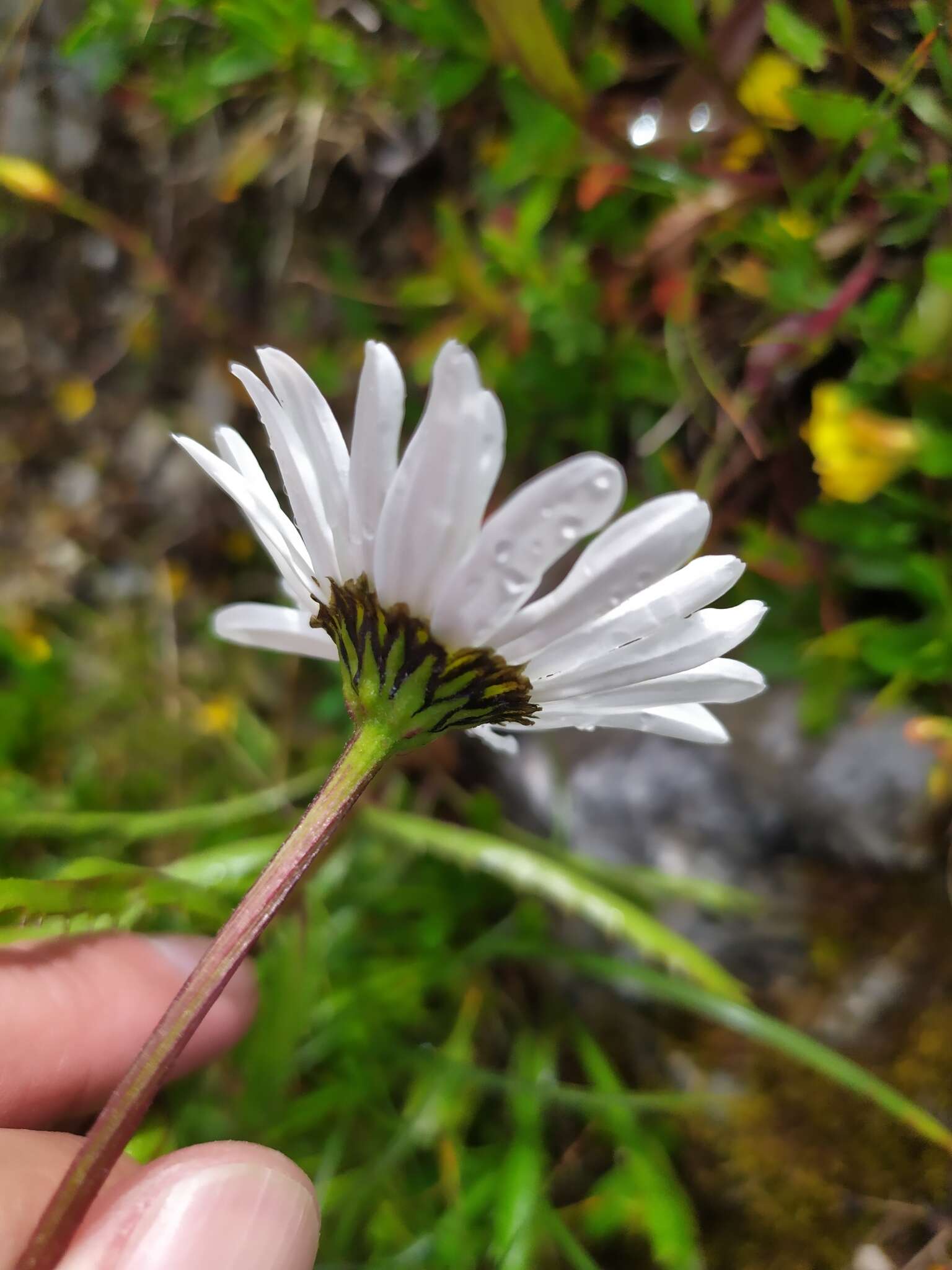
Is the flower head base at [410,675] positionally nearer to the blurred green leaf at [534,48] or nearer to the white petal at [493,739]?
the white petal at [493,739]

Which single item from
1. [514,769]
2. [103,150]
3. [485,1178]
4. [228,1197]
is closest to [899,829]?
[514,769]

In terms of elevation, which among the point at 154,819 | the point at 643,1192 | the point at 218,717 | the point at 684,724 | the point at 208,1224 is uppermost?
the point at 684,724

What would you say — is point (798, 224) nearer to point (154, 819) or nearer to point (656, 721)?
point (656, 721)

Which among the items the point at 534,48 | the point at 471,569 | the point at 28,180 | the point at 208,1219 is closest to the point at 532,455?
the point at 534,48

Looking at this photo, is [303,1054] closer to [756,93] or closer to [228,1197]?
[228,1197]

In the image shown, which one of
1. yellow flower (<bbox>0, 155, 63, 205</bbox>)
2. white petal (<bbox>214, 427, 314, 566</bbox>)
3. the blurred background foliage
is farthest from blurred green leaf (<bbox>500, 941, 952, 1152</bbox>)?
yellow flower (<bbox>0, 155, 63, 205</bbox>)

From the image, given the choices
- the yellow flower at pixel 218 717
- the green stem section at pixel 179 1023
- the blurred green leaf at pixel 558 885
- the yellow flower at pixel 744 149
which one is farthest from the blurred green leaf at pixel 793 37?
the yellow flower at pixel 218 717

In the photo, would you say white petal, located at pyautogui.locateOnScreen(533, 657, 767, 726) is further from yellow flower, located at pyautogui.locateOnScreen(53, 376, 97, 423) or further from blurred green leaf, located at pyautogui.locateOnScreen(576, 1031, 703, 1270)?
yellow flower, located at pyautogui.locateOnScreen(53, 376, 97, 423)

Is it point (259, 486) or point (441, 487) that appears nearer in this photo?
point (441, 487)
